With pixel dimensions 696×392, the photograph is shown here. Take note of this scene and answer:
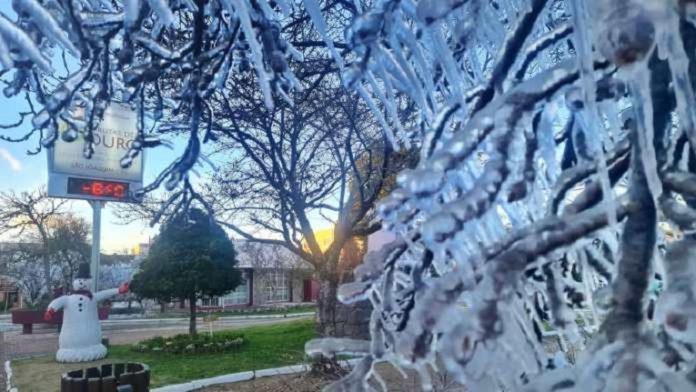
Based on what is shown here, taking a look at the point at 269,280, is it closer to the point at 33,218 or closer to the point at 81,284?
the point at 33,218

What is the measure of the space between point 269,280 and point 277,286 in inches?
65.6

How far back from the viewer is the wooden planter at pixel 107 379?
439 cm

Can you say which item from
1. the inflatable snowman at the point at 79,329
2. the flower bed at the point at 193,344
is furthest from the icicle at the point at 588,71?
the inflatable snowman at the point at 79,329

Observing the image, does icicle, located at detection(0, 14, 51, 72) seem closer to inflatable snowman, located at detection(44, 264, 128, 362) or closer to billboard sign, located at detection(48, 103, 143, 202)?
inflatable snowman, located at detection(44, 264, 128, 362)

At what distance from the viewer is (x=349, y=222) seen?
8.15 metres

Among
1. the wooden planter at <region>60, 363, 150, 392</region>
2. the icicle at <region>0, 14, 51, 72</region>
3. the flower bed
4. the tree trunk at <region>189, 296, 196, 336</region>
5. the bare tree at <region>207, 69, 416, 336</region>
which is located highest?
the bare tree at <region>207, 69, 416, 336</region>

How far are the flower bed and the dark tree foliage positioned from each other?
1046mm

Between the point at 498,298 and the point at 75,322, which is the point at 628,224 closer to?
the point at 498,298

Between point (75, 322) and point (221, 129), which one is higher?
point (221, 129)

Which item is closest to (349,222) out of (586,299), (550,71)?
(586,299)

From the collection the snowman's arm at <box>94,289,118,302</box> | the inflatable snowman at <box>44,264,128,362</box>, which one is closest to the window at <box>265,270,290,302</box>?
the snowman's arm at <box>94,289,118,302</box>

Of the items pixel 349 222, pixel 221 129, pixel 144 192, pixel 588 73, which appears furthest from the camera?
pixel 349 222

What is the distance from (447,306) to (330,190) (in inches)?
322

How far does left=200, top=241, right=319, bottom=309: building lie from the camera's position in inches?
1163
